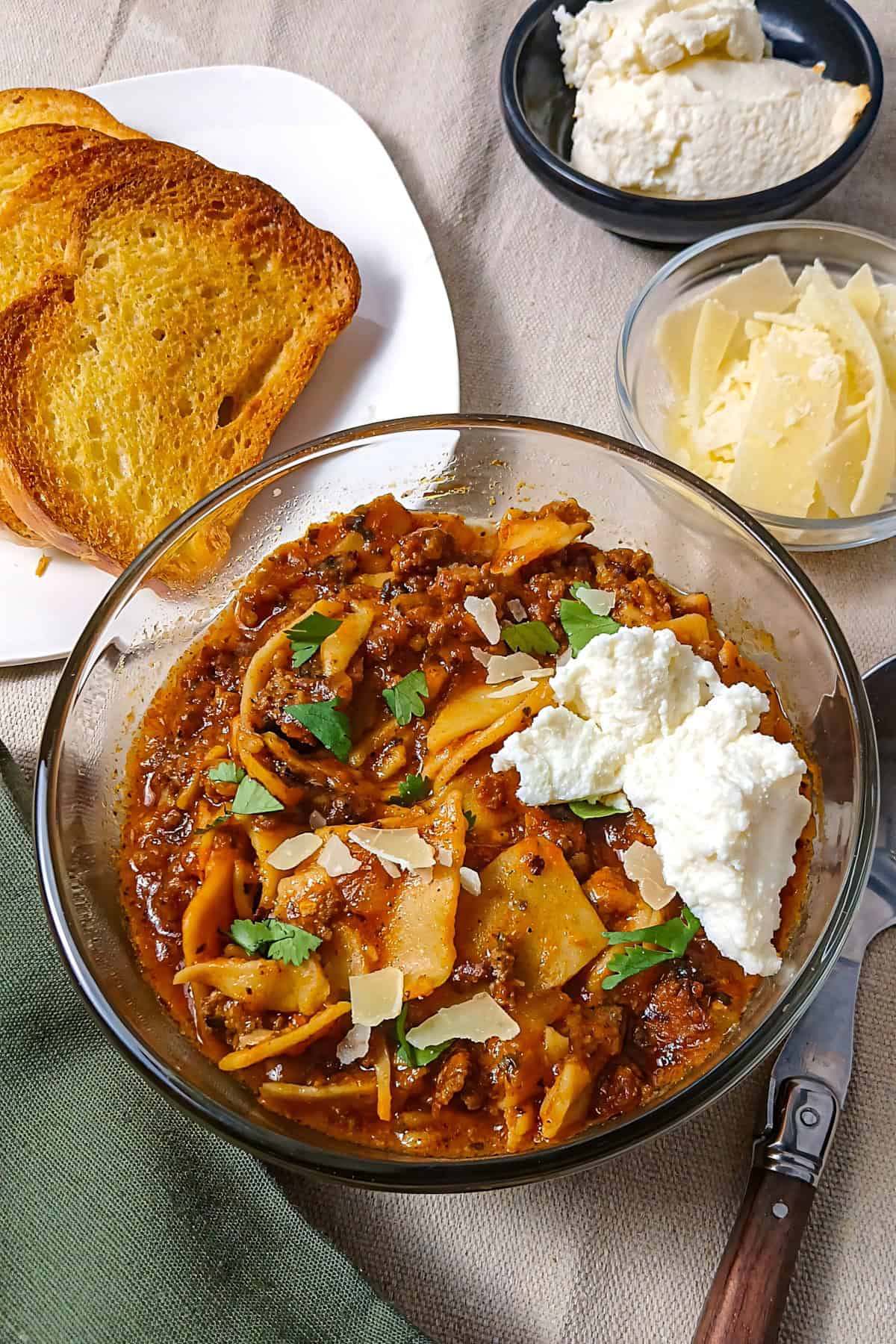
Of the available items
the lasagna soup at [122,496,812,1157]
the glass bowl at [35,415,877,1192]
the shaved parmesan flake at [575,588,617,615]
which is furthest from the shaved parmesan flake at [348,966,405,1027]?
the shaved parmesan flake at [575,588,617,615]

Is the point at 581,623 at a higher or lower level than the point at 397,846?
higher

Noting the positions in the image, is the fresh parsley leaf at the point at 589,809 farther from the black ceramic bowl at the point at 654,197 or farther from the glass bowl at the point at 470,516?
the black ceramic bowl at the point at 654,197

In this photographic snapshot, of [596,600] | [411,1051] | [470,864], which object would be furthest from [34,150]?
[411,1051]

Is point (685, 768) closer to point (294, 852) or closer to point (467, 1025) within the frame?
point (467, 1025)

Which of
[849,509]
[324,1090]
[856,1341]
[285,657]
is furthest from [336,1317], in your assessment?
[849,509]

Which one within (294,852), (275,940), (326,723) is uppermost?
(326,723)

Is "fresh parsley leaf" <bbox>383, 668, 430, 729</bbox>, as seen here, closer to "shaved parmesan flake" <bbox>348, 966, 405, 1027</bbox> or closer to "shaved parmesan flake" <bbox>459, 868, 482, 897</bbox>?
"shaved parmesan flake" <bbox>459, 868, 482, 897</bbox>

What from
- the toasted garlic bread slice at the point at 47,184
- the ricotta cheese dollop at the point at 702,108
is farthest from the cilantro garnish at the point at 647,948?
the toasted garlic bread slice at the point at 47,184
